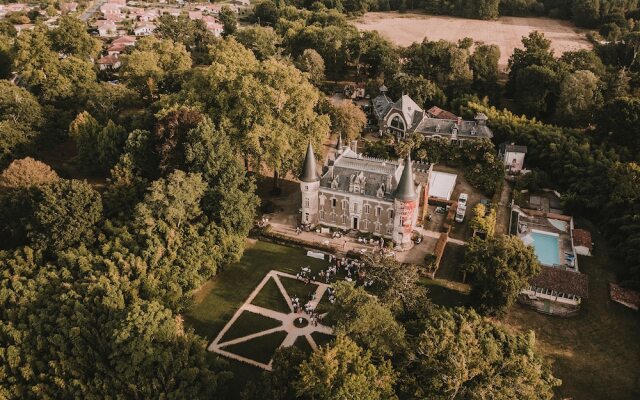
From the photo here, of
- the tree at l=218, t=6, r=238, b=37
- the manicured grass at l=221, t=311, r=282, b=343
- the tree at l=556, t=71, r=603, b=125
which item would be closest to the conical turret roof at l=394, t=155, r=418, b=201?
the manicured grass at l=221, t=311, r=282, b=343

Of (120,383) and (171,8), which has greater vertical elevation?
(171,8)

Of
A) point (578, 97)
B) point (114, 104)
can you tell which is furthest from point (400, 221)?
point (114, 104)

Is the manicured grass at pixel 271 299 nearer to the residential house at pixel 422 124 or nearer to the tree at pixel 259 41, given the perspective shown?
the residential house at pixel 422 124

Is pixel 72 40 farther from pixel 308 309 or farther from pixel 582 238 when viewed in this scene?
pixel 582 238

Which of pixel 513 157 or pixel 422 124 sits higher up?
pixel 422 124

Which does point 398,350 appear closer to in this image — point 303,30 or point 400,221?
point 400,221

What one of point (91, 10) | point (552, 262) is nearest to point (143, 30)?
point (91, 10)
